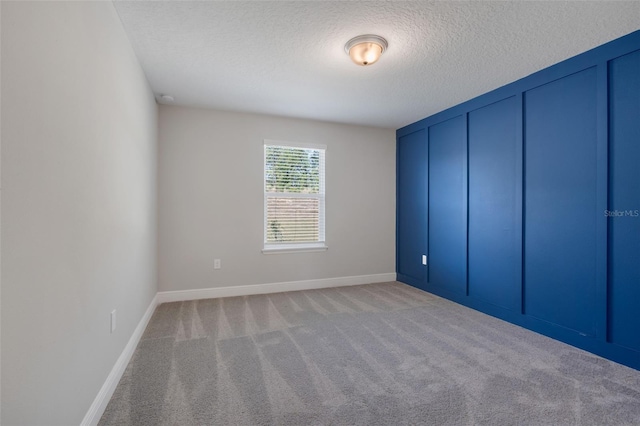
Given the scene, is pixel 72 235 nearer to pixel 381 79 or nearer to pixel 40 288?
pixel 40 288

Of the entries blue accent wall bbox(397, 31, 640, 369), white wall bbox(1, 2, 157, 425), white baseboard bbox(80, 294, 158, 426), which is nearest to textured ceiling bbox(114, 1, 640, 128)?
blue accent wall bbox(397, 31, 640, 369)

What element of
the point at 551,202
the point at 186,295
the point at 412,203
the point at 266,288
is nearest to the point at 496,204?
the point at 551,202

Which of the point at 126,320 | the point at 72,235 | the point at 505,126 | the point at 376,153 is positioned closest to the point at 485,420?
the point at 72,235

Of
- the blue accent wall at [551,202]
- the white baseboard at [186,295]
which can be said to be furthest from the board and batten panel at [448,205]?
the white baseboard at [186,295]

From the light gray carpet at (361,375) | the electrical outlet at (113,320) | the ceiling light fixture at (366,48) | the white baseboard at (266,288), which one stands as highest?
the ceiling light fixture at (366,48)

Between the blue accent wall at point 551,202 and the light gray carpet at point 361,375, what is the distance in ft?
1.08

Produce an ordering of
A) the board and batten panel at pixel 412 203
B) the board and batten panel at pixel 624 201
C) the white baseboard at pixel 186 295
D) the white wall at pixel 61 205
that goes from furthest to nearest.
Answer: the board and batten panel at pixel 412 203 < the board and batten panel at pixel 624 201 < the white baseboard at pixel 186 295 < the white wall at pixel 61 205

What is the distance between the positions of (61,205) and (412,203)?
13.7 ft

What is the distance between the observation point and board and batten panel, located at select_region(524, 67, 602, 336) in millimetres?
2471

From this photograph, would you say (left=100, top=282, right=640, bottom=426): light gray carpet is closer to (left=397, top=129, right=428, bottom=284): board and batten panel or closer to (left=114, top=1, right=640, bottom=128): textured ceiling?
(left=397, top=129, right=428, bottom=284): board and batten panel

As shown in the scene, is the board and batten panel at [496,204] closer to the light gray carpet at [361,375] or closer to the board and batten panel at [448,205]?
the board and batten panel at [448,205]

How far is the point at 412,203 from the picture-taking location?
4590 mm

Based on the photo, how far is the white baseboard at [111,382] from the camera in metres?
1.53

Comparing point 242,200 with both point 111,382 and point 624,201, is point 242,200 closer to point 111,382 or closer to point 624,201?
point 111,382
